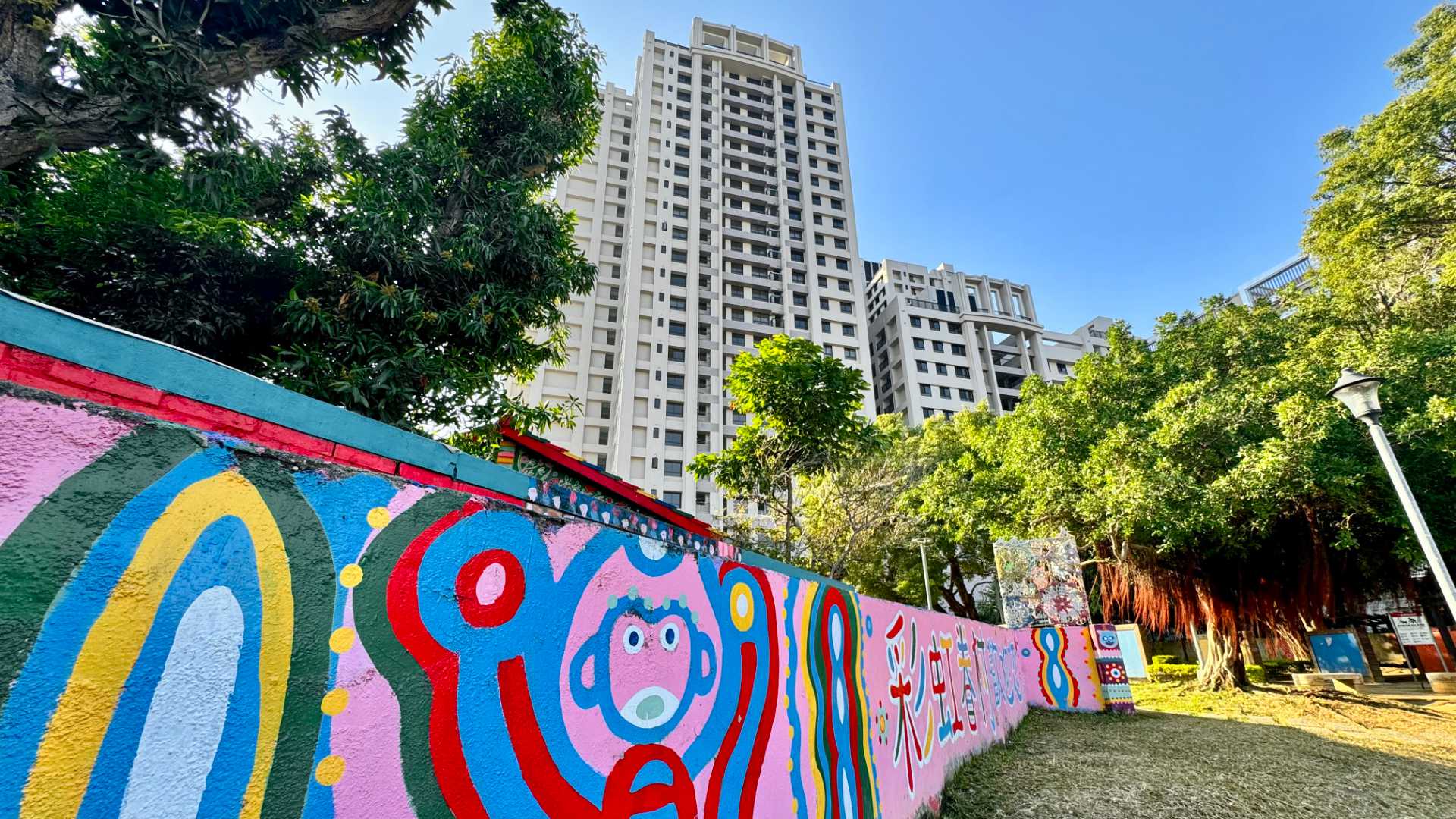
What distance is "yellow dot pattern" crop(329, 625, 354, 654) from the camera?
42.3 inches

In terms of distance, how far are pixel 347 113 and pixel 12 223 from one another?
2.84 metres

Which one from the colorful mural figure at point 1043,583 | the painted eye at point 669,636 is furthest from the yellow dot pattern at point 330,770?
the colorful mural figure at point 1043,583

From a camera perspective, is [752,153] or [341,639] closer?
[341,639]

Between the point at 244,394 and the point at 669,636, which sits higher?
the point at 244,394

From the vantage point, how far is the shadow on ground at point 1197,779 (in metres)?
4.59

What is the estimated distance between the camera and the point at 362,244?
569 centimetres

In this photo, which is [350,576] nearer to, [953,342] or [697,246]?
[697,246]

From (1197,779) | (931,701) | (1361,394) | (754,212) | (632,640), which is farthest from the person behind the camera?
(754,212)

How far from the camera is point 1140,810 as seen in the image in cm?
456

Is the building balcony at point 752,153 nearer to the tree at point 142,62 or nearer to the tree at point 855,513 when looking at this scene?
the tree at point 855,513

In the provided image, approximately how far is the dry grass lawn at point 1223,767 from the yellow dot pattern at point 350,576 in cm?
486

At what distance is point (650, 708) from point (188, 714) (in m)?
1.22

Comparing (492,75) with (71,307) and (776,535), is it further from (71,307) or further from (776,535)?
(776,535)

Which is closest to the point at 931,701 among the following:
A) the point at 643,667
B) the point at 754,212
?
the point at 643,667
